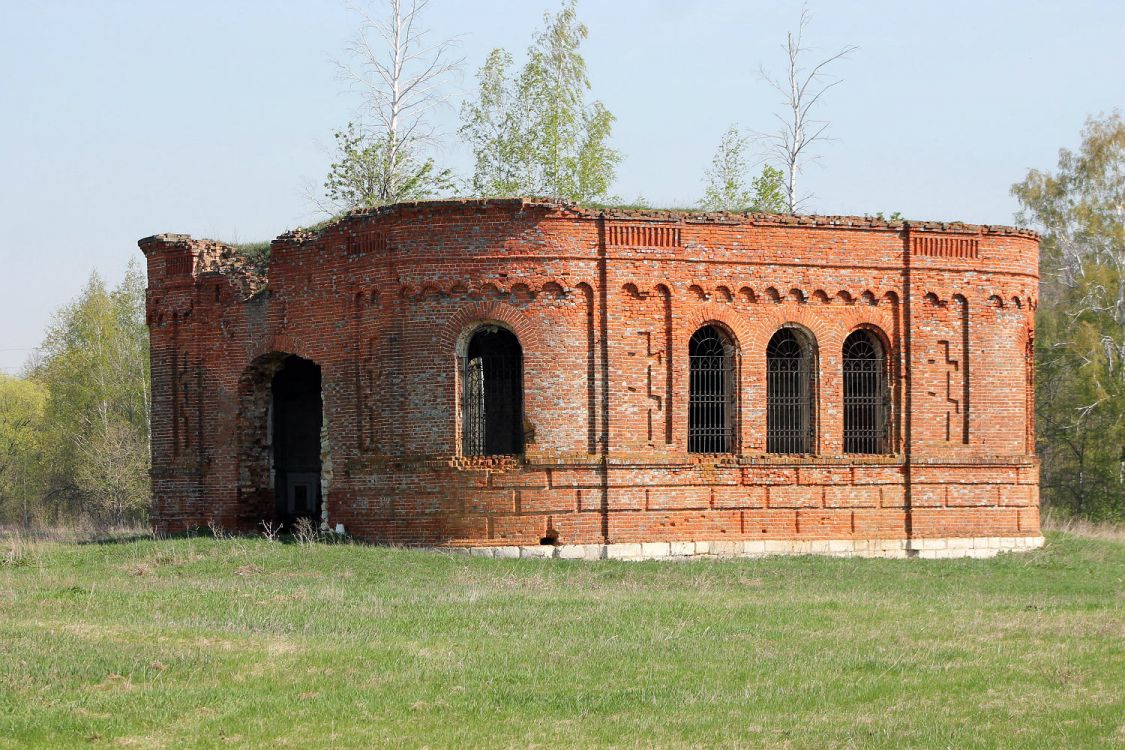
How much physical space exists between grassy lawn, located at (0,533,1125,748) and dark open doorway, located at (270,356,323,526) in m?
5.98

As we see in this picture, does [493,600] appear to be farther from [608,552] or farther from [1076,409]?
[1076,409]

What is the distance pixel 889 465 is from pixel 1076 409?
18916 millimetres

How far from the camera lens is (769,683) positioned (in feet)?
40.5

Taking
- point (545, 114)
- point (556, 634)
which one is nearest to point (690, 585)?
point (556, 634)

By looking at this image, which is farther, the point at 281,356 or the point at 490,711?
the point at 281,356

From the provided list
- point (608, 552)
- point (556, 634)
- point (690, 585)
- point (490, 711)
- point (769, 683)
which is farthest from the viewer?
point (608, 552)

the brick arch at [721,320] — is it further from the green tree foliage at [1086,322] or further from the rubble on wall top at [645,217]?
the green tree foliage at [1086,322]

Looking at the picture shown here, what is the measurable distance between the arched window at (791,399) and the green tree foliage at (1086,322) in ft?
56.7

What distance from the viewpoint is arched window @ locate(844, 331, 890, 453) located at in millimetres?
24609

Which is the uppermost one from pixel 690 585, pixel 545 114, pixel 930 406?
pixel 545 114

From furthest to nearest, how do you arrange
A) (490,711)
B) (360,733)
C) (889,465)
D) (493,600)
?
(889,465) < (493,600) < (490,711) < (360,733)

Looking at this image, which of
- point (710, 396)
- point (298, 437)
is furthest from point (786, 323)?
point (298, 437)

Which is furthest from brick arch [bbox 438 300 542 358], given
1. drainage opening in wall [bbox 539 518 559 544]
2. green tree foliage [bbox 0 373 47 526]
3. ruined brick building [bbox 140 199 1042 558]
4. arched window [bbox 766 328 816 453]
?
green tree foliage [bbox 0 373 47 526]

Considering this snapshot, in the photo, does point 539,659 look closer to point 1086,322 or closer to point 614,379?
point 614,379
